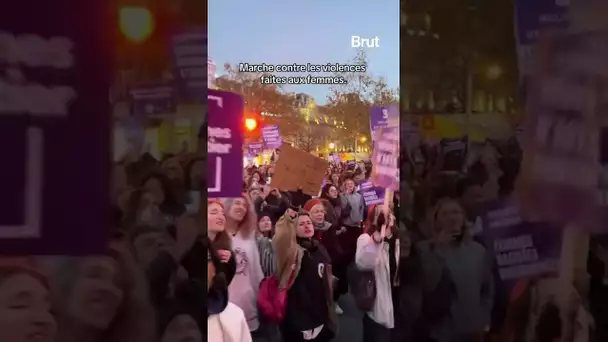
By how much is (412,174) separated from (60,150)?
0.83 m


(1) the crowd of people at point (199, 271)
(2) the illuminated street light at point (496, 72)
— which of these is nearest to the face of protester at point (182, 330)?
(1) the crowd of people at point (199, 271)

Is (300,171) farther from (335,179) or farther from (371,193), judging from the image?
(371,193)

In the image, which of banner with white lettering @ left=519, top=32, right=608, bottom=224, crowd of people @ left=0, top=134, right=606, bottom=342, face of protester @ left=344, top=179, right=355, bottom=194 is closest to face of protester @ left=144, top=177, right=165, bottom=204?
crowd of people @ left=0, top=134, right=606, bottom=342

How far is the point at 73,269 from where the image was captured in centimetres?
132

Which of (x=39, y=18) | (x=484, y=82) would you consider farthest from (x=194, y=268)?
(x=484, y=82)

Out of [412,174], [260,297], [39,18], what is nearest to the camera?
[39,18]

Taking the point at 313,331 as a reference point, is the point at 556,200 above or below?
above

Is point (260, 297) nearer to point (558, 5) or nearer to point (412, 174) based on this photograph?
point (412, 174)

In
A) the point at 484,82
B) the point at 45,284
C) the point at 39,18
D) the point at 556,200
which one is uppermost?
the point at 39,18

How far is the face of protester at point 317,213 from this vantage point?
5.77 ft

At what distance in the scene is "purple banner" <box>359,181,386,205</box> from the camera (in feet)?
5.83

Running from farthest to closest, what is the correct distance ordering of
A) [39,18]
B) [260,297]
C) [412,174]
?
[260,297] → [412,174] → [39,18]

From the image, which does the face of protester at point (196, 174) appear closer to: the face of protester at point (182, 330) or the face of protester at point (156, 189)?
the face of protester at point (156, 189)

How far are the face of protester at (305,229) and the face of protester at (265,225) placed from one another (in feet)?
0.30
